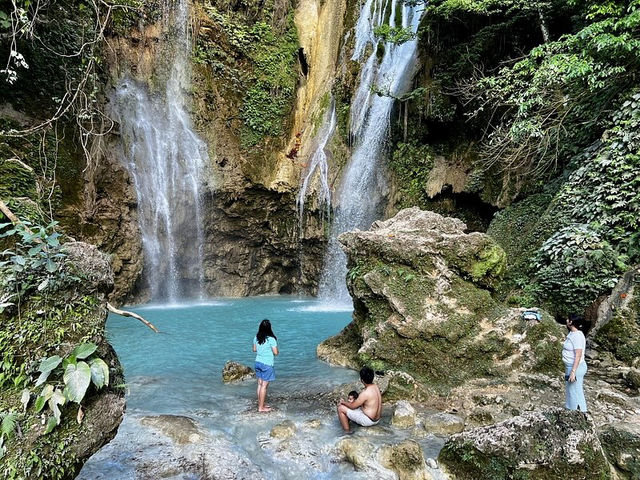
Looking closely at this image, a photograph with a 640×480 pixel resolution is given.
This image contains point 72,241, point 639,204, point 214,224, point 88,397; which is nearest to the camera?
point 88,397

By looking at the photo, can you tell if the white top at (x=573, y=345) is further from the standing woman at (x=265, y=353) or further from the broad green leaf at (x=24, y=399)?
the broad green leaf at (x=24, y=399)

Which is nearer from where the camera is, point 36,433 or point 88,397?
point 36,433

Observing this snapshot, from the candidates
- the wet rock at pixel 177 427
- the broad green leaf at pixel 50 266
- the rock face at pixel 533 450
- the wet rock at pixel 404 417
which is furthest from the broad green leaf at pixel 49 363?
the wet rock at pixel 404 417

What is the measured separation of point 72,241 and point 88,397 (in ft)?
5.00

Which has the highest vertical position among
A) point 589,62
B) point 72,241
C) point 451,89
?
point 451,89

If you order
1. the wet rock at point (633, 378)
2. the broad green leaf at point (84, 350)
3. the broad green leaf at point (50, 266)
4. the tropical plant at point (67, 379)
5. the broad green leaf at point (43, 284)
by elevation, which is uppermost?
the broad green leaf at point (50, 266)

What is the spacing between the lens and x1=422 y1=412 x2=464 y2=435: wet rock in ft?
15.6

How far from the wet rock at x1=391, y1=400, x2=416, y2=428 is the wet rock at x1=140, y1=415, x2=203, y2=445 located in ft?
7.86

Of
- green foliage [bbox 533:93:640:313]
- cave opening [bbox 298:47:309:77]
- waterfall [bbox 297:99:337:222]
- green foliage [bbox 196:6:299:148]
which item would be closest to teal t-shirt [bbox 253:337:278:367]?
green foliage [bbox 533:93:640:313]

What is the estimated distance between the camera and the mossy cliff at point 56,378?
2.64 metres

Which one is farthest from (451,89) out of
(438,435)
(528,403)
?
(438,435)

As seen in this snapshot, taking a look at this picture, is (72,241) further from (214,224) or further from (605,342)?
(214,224)

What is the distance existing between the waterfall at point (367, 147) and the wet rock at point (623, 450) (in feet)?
40.3

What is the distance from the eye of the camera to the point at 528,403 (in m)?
5.29
